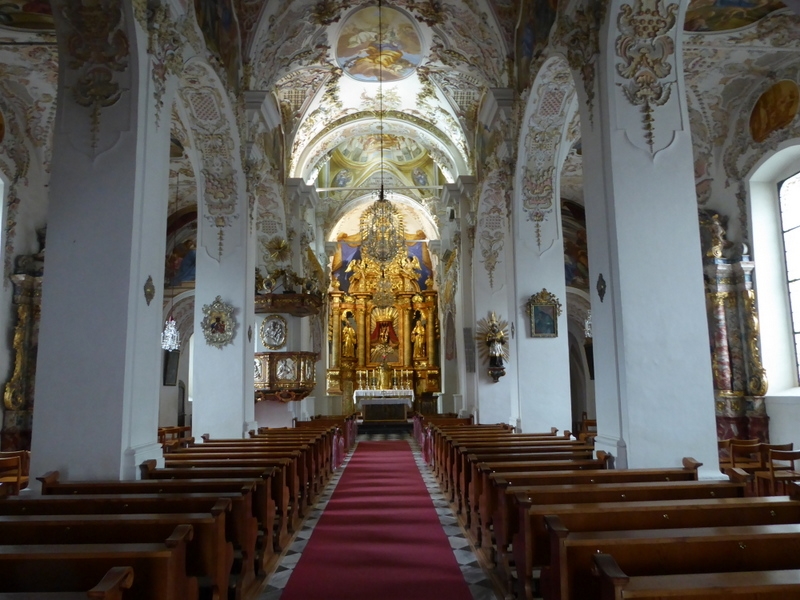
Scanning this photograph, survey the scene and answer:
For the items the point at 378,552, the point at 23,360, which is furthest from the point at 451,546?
the point at 23,360

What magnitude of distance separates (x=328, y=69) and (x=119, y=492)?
11336 mm

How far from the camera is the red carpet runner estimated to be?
4.59 metres

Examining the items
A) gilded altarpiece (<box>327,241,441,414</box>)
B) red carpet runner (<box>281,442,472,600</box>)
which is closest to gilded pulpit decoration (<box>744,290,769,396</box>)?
red carpet runner (<box>281,442,472,600</box>)

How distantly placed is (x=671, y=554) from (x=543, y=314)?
7.60 meters

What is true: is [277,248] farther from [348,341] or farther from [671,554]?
[671,554]

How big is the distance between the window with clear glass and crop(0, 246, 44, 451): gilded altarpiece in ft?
45.0

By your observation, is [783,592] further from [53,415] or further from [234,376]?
[234,376]

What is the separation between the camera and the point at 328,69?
1402 cm

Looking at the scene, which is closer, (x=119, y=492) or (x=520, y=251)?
(x=119, y=492)

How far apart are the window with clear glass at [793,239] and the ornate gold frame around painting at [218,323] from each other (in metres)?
9.72

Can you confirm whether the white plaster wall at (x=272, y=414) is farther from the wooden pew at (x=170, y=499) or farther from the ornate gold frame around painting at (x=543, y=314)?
the wooden pew at (x=170, y=499)

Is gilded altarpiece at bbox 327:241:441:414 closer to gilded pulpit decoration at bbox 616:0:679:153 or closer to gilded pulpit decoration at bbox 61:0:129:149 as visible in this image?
gilded pulpit decoration at bbox 616:0:679:153

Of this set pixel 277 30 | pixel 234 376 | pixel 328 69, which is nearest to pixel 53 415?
pixel 234 376

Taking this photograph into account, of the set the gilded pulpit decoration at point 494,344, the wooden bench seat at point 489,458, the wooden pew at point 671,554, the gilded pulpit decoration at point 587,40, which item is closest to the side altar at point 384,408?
the gilded pulpit decoration at point 494,344
